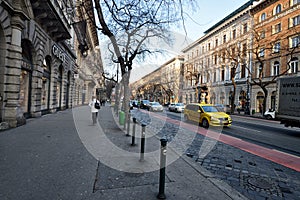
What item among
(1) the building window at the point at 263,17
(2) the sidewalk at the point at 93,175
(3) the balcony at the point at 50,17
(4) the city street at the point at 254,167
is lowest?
(4) the city street at the point at 254,167

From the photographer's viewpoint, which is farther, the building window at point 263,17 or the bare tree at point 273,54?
the building window at point 263,17

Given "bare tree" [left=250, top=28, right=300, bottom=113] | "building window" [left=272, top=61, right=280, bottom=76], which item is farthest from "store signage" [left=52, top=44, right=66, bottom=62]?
"building window" [left=272, top=61, right=280, bottom=76]

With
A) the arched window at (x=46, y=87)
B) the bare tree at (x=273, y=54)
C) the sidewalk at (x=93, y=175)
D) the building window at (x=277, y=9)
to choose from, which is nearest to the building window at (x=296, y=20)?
the bare tree at (x=273, y=54)

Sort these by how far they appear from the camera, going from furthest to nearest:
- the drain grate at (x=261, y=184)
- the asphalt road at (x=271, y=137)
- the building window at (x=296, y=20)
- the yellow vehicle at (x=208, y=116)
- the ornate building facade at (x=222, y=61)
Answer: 1. the ornate building facade at (x=222, y=61)
2. the building window at (x=296, y=20)
3. the yellow vehicle at (x=208, y=116)
4. the asphalt road at (x=271, y=137)
5. the drain grate at (x=261, y=184)

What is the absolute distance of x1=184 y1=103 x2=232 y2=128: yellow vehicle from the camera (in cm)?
1212

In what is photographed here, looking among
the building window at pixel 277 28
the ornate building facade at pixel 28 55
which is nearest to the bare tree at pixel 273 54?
the building window at pixel 277 28

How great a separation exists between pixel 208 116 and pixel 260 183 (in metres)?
8.38

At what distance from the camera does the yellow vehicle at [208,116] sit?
39.8ft

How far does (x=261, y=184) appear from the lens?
13.5ft

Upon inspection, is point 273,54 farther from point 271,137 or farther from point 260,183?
point 260,183

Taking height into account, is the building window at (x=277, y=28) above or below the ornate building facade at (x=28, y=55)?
above

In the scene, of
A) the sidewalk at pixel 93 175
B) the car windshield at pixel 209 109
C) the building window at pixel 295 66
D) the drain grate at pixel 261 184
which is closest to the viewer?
the sidewalk at pixel 93 175

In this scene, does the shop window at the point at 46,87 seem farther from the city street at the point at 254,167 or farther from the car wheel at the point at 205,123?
the city street at the point at 254,167

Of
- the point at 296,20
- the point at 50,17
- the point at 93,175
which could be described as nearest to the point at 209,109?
the point at 93,175
